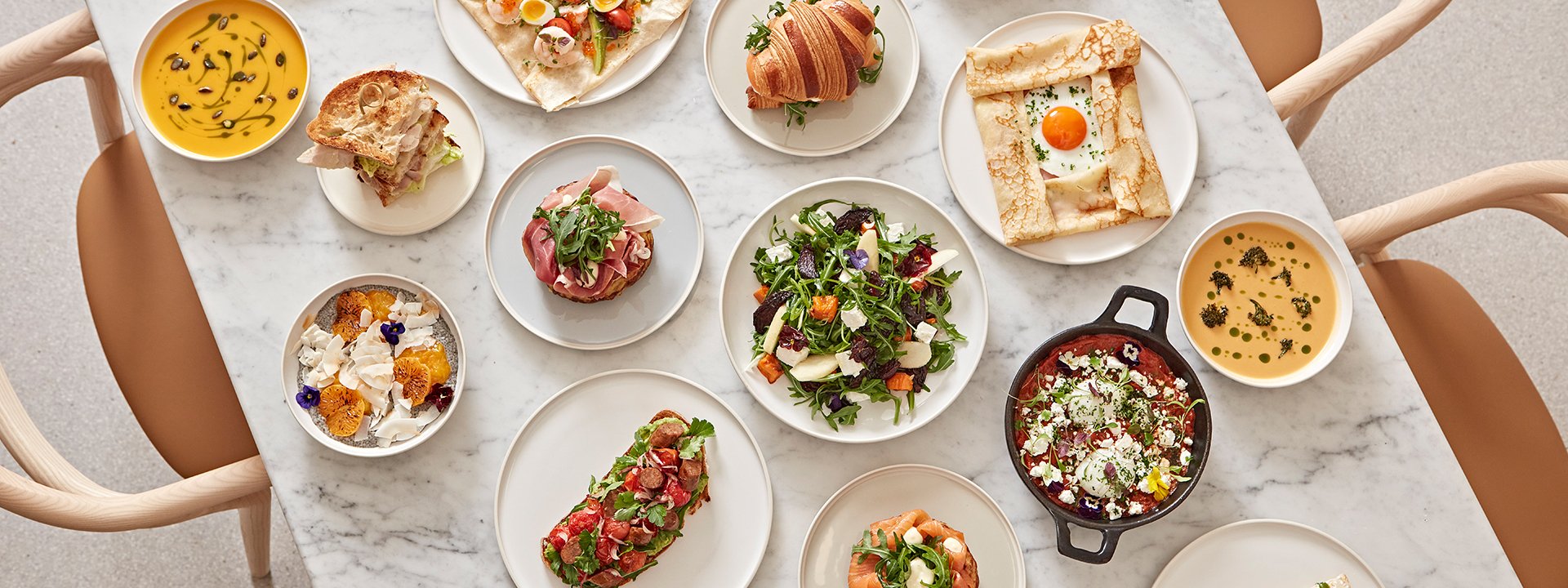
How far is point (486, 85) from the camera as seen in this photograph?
282cm

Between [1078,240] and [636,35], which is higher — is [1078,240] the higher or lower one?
the lower one

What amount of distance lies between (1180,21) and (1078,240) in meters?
0.76

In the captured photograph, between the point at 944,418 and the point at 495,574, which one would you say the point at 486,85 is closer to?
the point at 495,574

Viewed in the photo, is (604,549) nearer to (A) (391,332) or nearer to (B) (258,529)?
(A) (391,332)

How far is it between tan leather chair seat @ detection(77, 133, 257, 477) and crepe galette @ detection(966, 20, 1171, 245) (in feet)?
8.37

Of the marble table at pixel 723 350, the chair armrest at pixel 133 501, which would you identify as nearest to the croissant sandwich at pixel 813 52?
the marble table at pixel 723 350

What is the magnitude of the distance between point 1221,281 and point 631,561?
6.09ft

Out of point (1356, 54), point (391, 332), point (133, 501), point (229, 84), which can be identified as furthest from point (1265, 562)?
point (229, 84)

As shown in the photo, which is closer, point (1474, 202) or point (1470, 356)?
point (1474, 202)

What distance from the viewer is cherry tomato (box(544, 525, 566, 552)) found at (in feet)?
8.41

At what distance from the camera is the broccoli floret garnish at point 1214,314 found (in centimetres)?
275

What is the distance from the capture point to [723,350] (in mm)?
2771

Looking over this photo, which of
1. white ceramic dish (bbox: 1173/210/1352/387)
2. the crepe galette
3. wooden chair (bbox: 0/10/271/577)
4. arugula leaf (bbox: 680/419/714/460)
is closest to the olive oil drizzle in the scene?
wooden chair (bbox: 0/10/271/577)

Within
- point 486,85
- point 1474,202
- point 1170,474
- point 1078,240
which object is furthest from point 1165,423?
point 486,85
